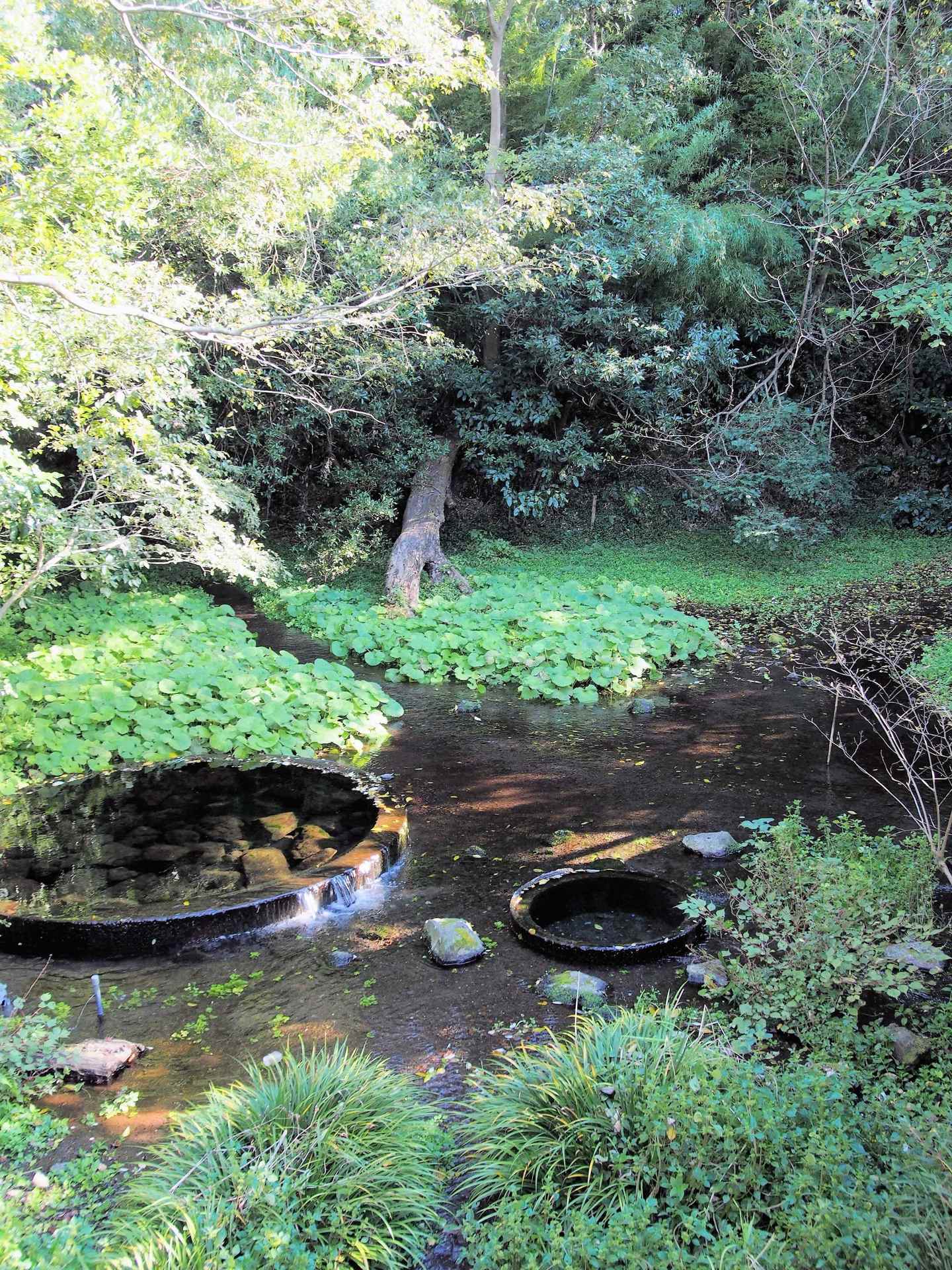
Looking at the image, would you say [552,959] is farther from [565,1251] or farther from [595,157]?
[595,157]

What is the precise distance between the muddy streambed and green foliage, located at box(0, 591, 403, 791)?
65 centimetres

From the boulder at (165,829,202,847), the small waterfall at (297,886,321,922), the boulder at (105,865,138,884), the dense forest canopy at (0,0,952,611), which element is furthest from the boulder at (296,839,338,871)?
the dense forest canopy at (0,0,952,611)

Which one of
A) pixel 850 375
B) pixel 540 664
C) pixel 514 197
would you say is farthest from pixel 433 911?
pixel 850 375

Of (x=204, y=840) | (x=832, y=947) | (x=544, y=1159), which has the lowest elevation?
(x=204, y=840)

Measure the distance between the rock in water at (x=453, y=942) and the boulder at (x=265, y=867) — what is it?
1.09 meters

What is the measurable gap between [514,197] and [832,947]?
868cm

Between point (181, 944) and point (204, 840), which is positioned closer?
point (181, 944)

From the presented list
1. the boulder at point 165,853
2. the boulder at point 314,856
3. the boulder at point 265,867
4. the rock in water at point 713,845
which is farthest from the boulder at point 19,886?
the rock in water at point 713,845

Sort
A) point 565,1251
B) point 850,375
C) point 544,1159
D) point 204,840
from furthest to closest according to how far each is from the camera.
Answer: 1. point 850,375
2. point 204,840
3. point 544,1159
4. point 565,1251

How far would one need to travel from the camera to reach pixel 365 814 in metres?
6.41

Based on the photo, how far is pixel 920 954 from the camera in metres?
4.07

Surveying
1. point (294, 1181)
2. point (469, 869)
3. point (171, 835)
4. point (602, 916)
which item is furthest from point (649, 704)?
point (294, 1181)

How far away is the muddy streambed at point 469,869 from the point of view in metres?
4.09

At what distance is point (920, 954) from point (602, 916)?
68.0 inches
